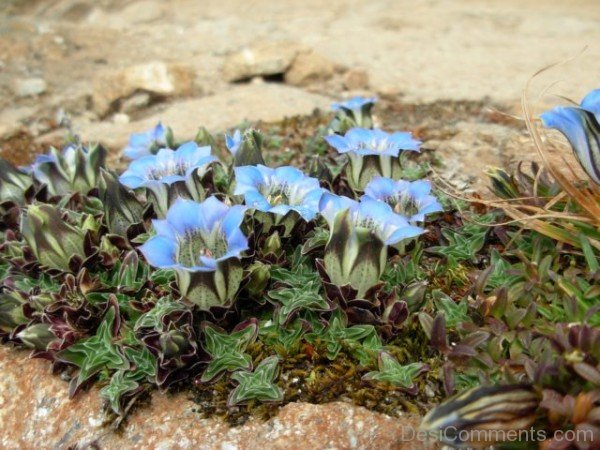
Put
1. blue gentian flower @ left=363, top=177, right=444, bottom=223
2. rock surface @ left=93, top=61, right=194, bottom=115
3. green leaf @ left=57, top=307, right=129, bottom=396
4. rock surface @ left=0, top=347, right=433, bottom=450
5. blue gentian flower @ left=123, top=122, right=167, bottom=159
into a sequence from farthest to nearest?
rock surface @ left=93, top=61, right=194, bottom=115
blue gentian flower @ left=123, top=122, right=167, bottom=159
blue gentian flower @ left=363, top=177, right=444, bottom=223
green leaf @ left=57, top=307, right=129, bottom=396
rock surface @ left=0, top=347, right=433, bottom=450

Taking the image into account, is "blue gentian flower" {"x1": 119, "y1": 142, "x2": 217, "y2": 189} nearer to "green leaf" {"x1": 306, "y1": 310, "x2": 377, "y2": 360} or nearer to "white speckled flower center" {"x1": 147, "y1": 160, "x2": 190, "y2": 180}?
"white speckled flower center" {"x1": 147, "y1": 160, "x2": 190, "y2": 180}

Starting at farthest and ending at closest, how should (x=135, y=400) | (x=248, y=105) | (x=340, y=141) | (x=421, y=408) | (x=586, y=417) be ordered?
(x=248, y=105)
(x=340, y=141)
(x=135, y=400)
(x=421, y=408)
(x=586, y=417)

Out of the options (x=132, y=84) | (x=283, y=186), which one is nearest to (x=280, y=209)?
(x=283, y=186)

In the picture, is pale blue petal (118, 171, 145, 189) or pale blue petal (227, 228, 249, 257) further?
pale blue petal (118, 171, 145, 189)

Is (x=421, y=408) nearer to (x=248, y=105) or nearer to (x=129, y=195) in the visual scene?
(x=129, y=195)

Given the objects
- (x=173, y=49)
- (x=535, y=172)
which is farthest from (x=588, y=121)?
(x=173, y=49)

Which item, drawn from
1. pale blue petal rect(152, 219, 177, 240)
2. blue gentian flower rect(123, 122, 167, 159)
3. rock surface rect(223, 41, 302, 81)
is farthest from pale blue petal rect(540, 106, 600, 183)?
rock surface rect(223, 41, 302, 81)

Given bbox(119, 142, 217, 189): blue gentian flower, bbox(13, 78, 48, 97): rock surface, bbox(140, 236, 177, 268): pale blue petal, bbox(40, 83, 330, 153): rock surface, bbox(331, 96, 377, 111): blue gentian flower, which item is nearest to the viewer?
bbox(140, 236, 177, 268): pale blue petal

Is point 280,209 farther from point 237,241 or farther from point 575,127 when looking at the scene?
point 575,127

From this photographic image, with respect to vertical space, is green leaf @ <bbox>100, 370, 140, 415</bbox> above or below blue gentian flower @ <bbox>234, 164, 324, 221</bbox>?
below
